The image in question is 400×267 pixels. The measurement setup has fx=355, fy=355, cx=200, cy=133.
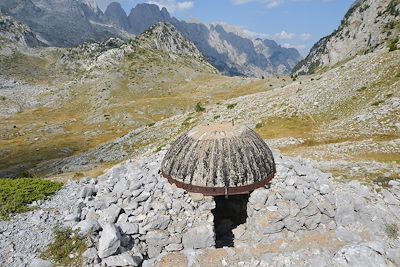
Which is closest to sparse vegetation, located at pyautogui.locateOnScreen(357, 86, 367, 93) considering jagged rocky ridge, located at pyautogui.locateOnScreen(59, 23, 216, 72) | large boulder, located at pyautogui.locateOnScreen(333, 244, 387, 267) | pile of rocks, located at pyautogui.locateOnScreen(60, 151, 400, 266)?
pile of rocks, located at pyautogui.locateOnScreen(60, 151, 400, 266)

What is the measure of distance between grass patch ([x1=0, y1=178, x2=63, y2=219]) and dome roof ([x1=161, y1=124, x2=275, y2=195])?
9.05m

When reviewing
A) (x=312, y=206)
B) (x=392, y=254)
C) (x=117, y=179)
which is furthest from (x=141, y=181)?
(x=392, y=254)

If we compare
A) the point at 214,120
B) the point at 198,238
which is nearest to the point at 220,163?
the point at 198,238

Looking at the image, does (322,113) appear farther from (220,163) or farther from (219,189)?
(219,189)

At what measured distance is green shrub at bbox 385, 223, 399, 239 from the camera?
69.3ft

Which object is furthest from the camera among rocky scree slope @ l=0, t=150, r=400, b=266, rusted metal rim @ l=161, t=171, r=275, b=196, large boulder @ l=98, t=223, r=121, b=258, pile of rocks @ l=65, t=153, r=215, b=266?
rusted metal rim @ l=161, t=171, r=275, b=196

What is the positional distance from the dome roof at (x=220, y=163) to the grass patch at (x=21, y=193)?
356 inches

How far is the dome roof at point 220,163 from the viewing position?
70.2ft

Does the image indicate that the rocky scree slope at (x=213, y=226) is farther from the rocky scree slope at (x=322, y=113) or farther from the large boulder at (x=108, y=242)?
the rocky scree slope at (x=322, y=113)

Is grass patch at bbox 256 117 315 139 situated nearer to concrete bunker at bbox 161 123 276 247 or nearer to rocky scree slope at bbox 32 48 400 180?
rocky scree slope at bbox 32 48 400 180

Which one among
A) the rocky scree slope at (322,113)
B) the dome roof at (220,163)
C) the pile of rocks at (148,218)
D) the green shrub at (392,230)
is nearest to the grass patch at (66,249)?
the pile of rocks at (148,218)

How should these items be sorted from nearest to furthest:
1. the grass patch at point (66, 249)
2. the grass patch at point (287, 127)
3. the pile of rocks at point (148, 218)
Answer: the grass patch at point (66, 249) < the pile of rocks at point (148, 218) < the grass patch at point (287, 127)

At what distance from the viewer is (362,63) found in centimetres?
5750

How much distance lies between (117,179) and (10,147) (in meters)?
68.2
